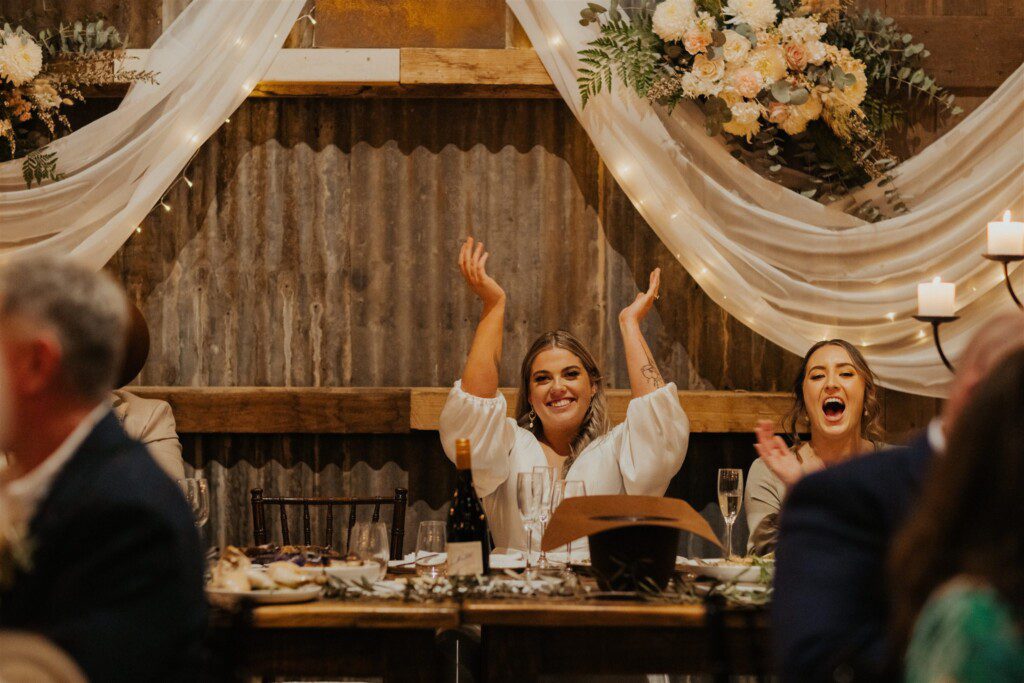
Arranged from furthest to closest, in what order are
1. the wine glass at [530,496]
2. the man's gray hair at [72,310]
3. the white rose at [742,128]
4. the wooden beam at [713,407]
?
the wooden beam at [713,407], the white rose at [742,128], the wine glass at [530,496], the man's gray hair at [72,310]

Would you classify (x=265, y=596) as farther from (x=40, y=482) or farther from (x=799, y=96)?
(x=799, y=96)

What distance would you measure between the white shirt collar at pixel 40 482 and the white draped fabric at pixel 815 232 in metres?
2.41

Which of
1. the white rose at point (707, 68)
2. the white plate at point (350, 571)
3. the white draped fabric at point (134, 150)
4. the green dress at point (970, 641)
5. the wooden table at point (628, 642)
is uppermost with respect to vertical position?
the white rose at point (707, 68)

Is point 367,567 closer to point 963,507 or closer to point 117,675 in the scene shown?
point 117,675

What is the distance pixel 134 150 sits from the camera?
3467mm

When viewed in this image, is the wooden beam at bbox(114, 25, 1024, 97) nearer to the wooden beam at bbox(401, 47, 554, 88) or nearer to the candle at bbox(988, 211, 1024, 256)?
the wooden beam at bbox(401, 47, 554, 88)

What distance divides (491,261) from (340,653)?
212 cm

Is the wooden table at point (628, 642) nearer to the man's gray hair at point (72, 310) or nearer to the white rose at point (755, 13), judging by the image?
the man's gray hair at point (72, 310)

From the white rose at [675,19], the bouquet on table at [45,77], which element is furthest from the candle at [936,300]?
the bouquet on table at [45,77]

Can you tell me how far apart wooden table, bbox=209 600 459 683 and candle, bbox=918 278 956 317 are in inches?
74.6

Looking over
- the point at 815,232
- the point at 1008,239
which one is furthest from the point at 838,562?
the point at 815,232

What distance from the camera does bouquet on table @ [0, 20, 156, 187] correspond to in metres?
3.49

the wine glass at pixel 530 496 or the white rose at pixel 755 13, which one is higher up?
the white rose at pixel 755 13

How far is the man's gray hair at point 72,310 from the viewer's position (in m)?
1.50
